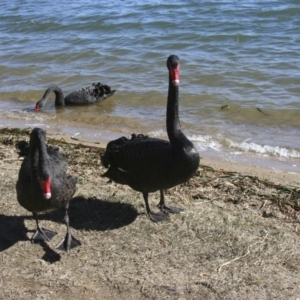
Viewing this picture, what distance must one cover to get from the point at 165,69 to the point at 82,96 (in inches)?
80.1

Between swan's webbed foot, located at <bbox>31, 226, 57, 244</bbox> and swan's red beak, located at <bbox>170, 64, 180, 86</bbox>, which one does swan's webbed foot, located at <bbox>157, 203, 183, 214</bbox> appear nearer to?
swan's webbed foot, located at <bbox>31, 226, 57, 244</bbox>

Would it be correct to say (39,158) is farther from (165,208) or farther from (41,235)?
(165,208)

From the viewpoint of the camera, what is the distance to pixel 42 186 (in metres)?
3.75

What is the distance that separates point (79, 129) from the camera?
25.6 feet

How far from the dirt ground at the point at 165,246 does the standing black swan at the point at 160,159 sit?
0.89 ft

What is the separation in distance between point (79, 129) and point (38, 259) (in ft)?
13.5

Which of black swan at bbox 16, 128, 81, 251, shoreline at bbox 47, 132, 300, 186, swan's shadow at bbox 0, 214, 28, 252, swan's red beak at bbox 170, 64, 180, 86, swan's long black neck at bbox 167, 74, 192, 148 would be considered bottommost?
shoreline at bbox 47, 132, 300, 186

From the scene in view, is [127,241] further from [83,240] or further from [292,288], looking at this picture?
[292,288]

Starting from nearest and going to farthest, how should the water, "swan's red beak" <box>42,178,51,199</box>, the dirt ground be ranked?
the dirt ground
"swan's red beak" <box>42,178,51,199</box>
the water

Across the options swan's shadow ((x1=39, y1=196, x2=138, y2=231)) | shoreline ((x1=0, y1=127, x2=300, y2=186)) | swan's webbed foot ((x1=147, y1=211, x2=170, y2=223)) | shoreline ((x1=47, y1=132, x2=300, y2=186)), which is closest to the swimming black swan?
shoreline ((x1=0, y1=127, x2=300, y2=186))

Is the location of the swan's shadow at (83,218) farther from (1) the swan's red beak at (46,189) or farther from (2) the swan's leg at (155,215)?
(1) the swan's red beak at (46,189)

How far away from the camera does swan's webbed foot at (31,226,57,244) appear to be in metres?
4.05

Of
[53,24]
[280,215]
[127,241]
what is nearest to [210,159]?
[280,215]

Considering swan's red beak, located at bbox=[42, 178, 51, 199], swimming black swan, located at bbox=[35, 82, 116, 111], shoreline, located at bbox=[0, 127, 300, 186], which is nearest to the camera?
swan's red beak, located at bbox=[42, 178, 51, 199]
